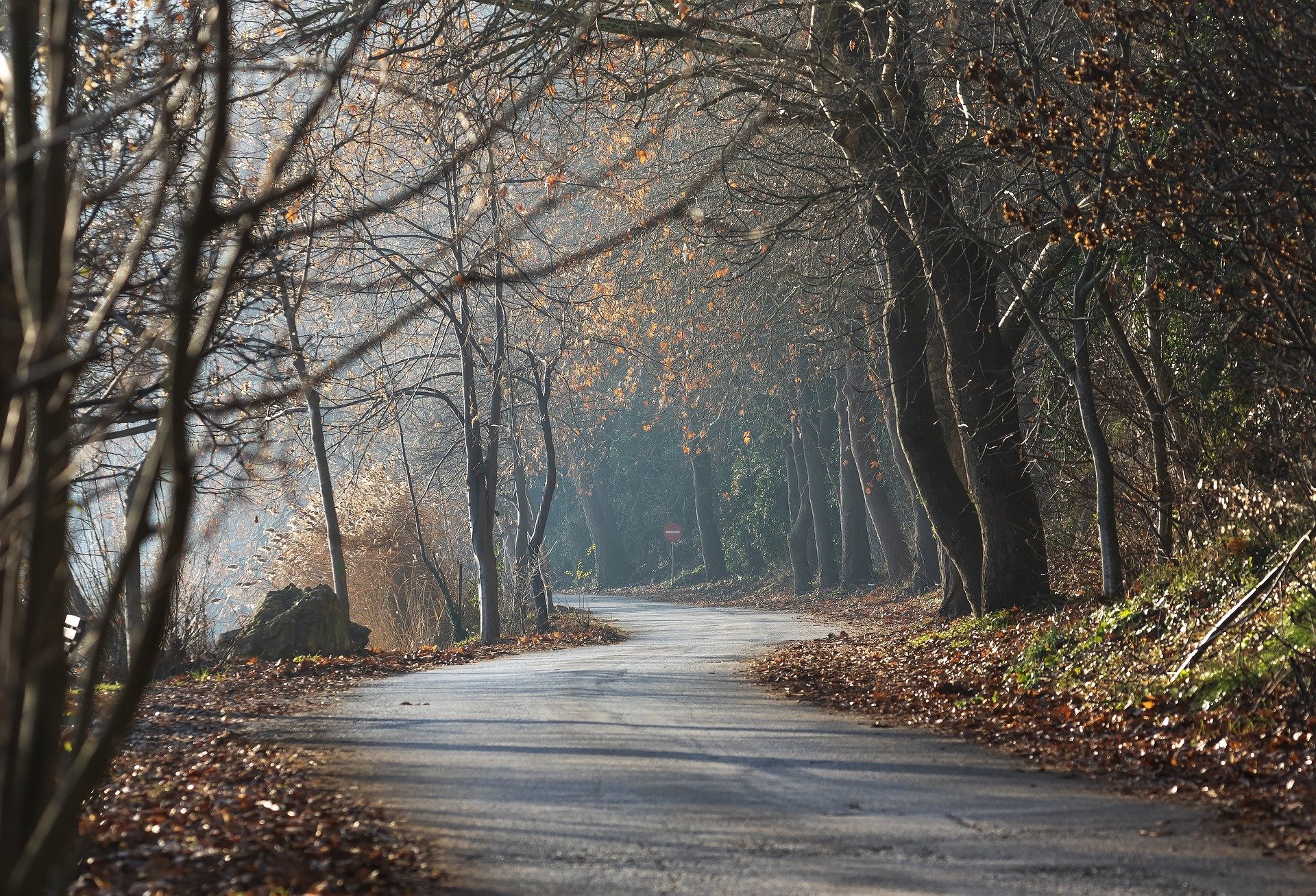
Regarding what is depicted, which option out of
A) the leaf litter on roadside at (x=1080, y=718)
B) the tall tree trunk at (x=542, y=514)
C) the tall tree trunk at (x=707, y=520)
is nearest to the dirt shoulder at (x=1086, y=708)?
the leaf litter on roadside at (x=1080, y=718)

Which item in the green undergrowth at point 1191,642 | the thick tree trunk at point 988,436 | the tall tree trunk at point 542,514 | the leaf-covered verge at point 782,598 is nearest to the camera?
the green undergrowth at point 1191,642

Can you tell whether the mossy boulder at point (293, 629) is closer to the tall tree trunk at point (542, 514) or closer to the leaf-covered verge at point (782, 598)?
the tall tree trunk at point (542, 514)

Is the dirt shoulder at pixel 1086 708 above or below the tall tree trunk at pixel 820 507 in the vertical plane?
below

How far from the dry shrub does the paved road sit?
1154cm

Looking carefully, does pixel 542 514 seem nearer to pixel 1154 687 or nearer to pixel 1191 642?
pixel 1191 642

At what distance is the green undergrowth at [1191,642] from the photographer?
7.98 meters

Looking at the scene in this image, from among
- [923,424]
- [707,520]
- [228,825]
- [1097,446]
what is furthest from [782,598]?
[228,825]

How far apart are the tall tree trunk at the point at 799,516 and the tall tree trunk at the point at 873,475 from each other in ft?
16.2

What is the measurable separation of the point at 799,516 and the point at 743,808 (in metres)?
34.1

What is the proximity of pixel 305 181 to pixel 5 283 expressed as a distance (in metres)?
1.36

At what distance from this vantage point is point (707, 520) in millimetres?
47875

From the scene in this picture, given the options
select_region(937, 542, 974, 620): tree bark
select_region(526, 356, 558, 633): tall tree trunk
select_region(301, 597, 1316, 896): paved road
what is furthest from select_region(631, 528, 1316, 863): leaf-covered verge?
select_region(526, 356, 558, 633): tall tree trunk

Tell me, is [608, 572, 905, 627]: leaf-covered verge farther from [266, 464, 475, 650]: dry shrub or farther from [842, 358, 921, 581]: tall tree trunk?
[266, 464, 475, 650]: dry shrub

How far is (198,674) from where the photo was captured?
1495cm
